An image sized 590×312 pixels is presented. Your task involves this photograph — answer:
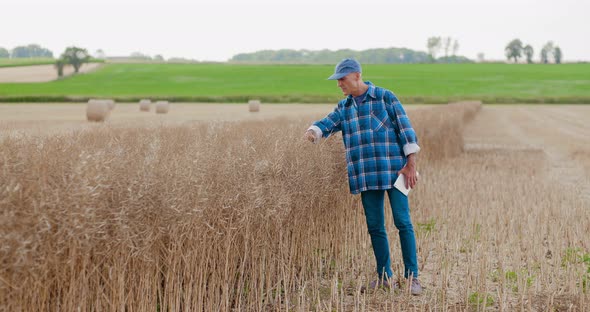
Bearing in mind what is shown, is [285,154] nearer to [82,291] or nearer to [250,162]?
[250,162]

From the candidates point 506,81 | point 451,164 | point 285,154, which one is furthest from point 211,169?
point 506,81

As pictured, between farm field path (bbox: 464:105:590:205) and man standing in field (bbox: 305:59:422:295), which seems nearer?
man standing in field (bbox: 305:59:422:295)

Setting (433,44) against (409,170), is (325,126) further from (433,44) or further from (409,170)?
(433,44)

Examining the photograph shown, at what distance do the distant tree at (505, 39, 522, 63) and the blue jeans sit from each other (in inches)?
5379

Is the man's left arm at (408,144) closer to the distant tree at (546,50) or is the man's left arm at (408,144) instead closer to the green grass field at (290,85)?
the green grass field at (290,85)

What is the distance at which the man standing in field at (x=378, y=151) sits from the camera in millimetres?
5863

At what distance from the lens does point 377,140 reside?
592cm

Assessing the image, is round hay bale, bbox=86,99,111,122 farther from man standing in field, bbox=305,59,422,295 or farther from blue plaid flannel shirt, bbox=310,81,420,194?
blue plaid flannel shirt, bbox=310,81,420,194

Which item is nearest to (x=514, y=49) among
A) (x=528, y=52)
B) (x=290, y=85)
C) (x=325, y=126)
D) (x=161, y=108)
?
(x=528, y=52)

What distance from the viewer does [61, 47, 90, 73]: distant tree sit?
283 feet

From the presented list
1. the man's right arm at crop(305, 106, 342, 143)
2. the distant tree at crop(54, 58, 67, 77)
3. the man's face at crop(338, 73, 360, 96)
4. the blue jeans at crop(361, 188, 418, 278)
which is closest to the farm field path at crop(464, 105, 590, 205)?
the blue jeans at crop(361, 188, 418, 278)

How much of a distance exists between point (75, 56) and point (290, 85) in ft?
99.5

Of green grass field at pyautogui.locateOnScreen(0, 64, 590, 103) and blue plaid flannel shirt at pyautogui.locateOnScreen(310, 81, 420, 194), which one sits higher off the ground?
blue plaid flannel shirt at pyautogui.locateOnScreen(310, 81, 420, 194)

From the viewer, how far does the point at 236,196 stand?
16.7 feet
